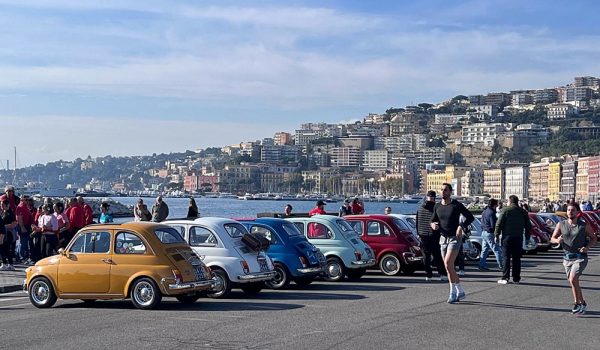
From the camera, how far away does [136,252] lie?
1667 cm

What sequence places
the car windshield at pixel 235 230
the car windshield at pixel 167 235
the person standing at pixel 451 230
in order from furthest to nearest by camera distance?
the car windshield at pixel 235 230
the person standing at pixel 451 230
the car windshield at pixel 167 235

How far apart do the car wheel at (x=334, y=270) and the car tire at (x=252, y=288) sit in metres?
3.32

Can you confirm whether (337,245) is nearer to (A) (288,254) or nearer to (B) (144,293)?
(A) (288,254)

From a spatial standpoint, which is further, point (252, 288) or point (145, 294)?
point (252, 288)

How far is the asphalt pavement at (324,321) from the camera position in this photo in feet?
42.7

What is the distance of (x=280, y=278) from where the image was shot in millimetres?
20484

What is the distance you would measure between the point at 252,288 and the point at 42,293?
4.13m

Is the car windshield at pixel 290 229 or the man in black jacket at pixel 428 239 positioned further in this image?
the man in black jacket at pixel 428 239

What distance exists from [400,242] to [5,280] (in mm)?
9220

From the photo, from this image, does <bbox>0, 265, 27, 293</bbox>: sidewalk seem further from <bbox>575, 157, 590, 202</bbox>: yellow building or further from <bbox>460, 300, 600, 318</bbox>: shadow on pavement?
<bbox>575, 157, 590, 202</bbox>: yellow building

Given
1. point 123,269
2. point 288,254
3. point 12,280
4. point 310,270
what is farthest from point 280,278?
point 12,280

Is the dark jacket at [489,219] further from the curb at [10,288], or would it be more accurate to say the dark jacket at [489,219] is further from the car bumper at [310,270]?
the curb at [10,288]

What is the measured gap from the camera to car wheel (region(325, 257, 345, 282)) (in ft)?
74.2

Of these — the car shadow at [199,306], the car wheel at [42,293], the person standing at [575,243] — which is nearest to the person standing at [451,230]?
the person standing at [575,243]
